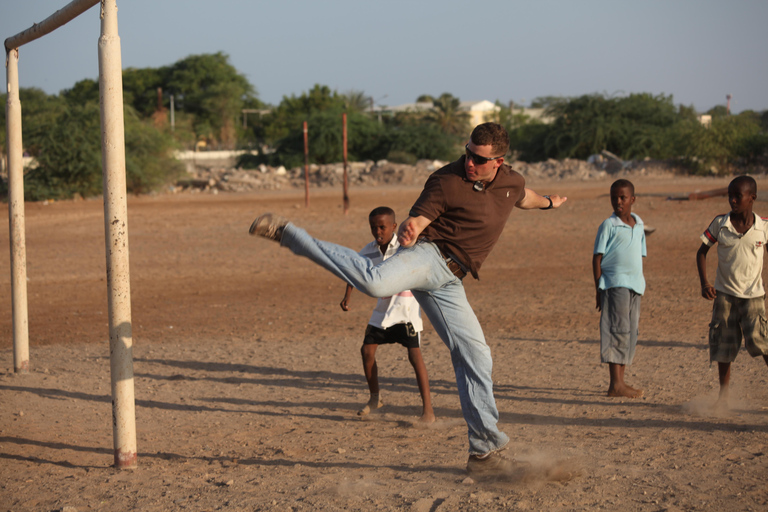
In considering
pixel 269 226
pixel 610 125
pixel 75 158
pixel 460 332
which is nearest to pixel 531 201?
pixel 460 332

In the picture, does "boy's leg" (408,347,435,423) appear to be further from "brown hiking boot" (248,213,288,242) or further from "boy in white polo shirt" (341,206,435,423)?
"brown hiking boot" (248,213,288,242)

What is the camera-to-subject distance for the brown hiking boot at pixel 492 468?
154 inches

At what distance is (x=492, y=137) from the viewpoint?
3.77m

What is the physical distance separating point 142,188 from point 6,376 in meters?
26.4

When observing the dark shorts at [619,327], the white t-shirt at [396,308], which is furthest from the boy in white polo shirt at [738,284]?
the white t-shirt at [396,308]

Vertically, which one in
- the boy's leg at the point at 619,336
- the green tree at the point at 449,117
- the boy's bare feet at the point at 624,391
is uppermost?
the green tree at the point at 449,117

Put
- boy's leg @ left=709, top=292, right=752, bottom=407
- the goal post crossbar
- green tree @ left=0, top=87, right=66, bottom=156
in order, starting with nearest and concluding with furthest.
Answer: the goal post crossbar, boy's leg @ left=709, top=292, right=752, bottom=407, green tree @ left=0, top=87, right=66, bottom=156

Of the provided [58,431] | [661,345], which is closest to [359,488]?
[58,431]

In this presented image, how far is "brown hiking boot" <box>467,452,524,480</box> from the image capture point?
392cm

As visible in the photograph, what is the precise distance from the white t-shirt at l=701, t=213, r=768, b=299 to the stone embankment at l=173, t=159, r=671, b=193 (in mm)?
32237

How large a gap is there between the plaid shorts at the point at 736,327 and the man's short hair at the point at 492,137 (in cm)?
252

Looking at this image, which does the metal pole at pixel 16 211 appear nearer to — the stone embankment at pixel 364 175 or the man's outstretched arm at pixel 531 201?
the man's outstretched arm at pixel 531 201

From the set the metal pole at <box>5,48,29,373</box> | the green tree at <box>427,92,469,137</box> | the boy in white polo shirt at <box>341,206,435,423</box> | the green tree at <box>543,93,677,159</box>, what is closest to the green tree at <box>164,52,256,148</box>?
the green tree at <box>427,92,469,137</box>

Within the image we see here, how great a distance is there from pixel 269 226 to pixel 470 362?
1.33 metres
